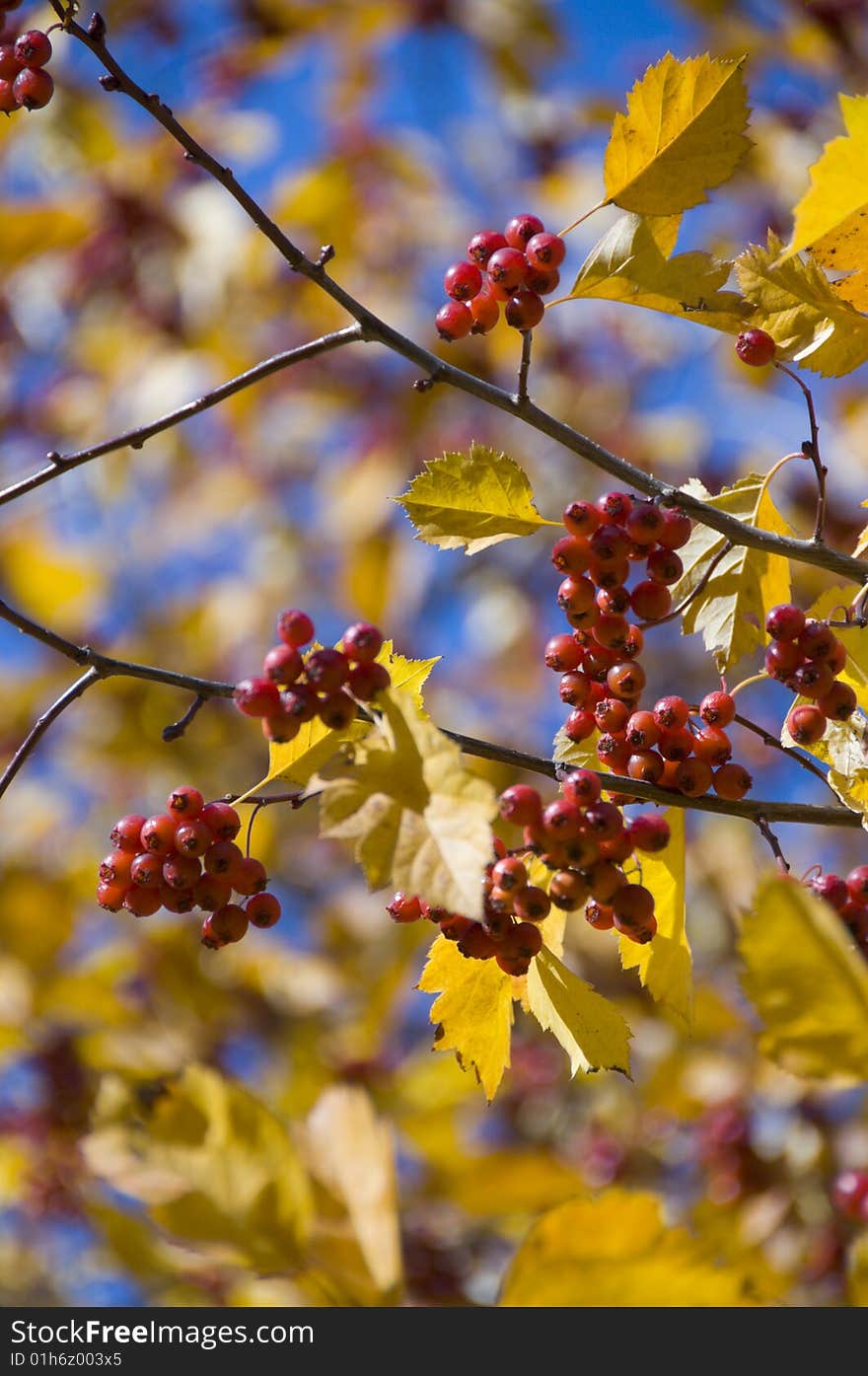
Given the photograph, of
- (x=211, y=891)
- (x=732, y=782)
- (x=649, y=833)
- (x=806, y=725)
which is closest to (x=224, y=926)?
(x=211, y=891)

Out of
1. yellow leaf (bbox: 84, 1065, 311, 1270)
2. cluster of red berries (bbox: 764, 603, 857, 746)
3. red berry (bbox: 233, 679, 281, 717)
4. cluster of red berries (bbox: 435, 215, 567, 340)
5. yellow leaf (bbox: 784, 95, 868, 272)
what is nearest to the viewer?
yellow leaf (bbox: 784, 95, 868, 272)

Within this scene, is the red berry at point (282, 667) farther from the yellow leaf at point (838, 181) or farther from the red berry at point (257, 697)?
the yellow leaf at point (838, 181)

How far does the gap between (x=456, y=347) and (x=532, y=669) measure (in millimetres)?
1661

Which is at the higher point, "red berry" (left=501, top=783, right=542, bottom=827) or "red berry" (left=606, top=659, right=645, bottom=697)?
"red berry" (left=606, top=659, right=645, bottom=697)

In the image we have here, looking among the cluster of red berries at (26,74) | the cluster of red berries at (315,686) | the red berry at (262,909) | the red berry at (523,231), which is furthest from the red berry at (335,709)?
the cluster of red berries at (26,74)

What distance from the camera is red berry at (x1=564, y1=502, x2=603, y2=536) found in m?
1.44

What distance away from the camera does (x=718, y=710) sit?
146 cm

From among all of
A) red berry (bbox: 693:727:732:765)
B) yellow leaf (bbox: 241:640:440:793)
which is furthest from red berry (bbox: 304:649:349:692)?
red berry (bbox: 693:727:732:765)

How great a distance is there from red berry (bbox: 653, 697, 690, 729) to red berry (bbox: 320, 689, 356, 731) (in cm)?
38

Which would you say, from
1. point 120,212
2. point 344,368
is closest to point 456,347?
point 344,368

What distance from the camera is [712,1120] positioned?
10.8 feet

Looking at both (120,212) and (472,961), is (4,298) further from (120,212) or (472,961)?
(472,961)

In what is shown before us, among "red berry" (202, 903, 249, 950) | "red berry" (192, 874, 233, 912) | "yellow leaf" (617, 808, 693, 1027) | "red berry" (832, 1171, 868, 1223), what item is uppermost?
"red berry" (192, 874, 233, 912)

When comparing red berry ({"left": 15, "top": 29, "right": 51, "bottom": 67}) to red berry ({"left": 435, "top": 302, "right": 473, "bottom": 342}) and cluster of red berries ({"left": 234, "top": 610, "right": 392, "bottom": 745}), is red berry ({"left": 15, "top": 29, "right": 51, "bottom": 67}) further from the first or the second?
cluster of red berries ({"left": 234, "top": 610, "right": 392, "bottom": 745})
